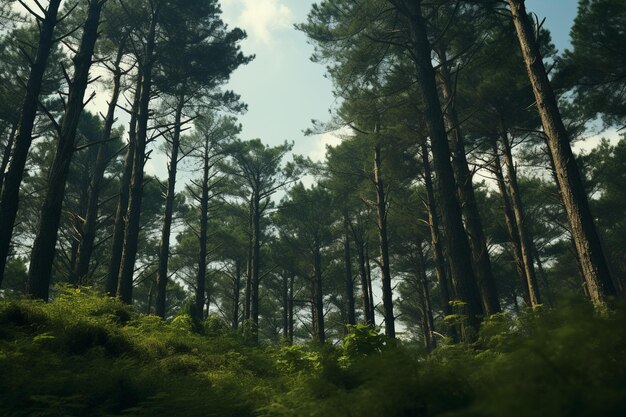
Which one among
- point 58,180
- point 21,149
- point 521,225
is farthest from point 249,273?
point 21,149

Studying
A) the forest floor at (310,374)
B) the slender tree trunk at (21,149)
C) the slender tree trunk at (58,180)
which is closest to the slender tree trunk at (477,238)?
the forest floor at (310,374)

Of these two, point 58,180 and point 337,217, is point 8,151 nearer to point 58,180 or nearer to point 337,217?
point 58,180

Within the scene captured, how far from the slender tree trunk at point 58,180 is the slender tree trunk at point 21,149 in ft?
1.16

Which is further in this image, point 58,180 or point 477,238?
point 477,238

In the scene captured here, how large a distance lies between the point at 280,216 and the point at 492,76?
14379 millimetres

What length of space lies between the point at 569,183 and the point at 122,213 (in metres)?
12.4

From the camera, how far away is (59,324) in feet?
19.3

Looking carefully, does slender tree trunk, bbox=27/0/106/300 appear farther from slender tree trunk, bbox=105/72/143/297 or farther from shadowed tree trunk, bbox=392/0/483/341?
shadowed tree trunk, bbox=392/0/483/341

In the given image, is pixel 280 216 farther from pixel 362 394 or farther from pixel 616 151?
pixel 362 394

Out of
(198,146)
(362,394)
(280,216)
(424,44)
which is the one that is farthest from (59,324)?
(280,216)

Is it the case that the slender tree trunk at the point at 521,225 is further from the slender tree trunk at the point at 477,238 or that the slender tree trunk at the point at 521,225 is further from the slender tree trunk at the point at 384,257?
the slender tree trunk at the point at 384,257

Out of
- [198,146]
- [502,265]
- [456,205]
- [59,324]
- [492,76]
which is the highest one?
[198,146]

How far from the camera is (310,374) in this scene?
15.9ft

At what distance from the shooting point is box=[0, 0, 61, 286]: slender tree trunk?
722 cm
